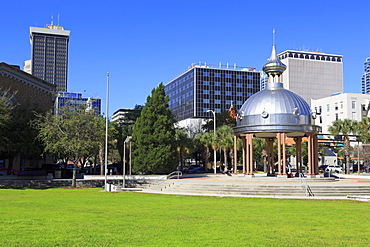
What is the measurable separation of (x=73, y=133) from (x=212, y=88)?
335ft

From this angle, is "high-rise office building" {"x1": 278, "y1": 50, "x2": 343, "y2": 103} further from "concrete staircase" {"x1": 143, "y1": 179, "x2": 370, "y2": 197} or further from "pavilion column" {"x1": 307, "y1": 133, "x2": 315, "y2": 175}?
"concrete staircase" {"x1": 143, "y1": 179, "x2": 370, "y2": 197}

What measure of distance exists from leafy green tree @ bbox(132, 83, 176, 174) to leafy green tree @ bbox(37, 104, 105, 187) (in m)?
7.61

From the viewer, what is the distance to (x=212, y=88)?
136000 mm

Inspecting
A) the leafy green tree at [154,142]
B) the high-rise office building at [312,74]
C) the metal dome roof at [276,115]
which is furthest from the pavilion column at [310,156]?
the high-rise office building at [312,74]

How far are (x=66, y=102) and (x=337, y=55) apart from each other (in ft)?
537

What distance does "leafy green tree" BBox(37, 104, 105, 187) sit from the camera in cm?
3534

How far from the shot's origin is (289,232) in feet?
39.9

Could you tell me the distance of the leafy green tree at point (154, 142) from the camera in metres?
44.3

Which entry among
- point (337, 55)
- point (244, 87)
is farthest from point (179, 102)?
point (337, 55)

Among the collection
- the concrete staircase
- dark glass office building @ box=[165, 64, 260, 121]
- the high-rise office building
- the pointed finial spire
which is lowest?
the concrete staircase

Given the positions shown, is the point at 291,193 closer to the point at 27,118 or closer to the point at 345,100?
the point at 27,118

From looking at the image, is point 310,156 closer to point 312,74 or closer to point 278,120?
point 278,120

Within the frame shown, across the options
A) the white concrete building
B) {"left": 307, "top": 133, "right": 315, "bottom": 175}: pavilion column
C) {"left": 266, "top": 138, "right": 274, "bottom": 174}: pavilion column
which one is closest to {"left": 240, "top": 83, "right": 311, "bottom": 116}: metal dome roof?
{"left": 307, "top": 133, "right": 315, "bottom": 175}: pavilion column

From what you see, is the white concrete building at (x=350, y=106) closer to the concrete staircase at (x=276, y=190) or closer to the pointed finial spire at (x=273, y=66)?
the pointed finial spire at (x=273, y=66)
